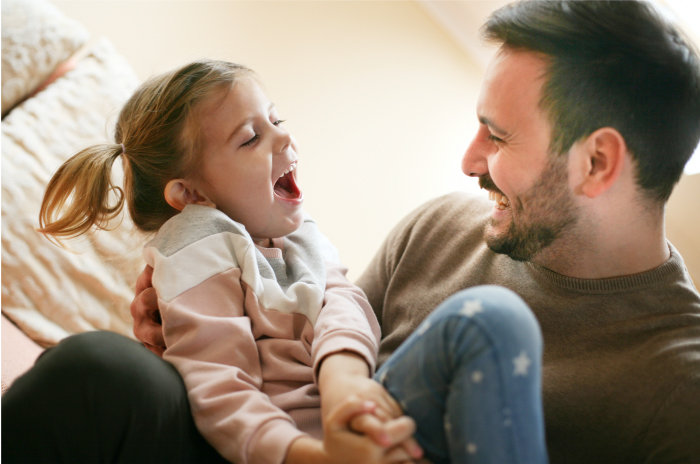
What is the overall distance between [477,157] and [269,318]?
53 cm

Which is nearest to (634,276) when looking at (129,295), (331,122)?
(129,295)

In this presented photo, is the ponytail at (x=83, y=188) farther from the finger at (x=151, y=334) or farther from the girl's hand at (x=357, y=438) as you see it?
the girl's hand at (x=357, y=438)

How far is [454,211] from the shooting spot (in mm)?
1222

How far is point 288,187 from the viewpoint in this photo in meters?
1.15

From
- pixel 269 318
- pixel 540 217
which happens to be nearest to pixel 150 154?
pixel 269 318

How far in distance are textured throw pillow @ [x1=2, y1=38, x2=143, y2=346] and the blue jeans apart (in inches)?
35.4

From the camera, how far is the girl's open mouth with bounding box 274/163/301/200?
3.71 feet

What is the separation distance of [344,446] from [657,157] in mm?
705

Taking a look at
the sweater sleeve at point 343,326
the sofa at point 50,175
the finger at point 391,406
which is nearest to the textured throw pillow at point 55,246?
the sofa at point 50,175

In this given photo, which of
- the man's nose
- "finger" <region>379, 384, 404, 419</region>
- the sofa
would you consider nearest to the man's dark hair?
the man's nose

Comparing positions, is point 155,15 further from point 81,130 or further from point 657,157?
point 657,157

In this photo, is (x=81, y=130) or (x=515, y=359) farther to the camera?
(x=81, y=130)

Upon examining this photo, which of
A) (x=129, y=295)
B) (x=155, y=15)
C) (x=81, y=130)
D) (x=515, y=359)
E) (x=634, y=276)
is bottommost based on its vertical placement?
(x=634, y=276)

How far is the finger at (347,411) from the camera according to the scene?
0.61 metres
